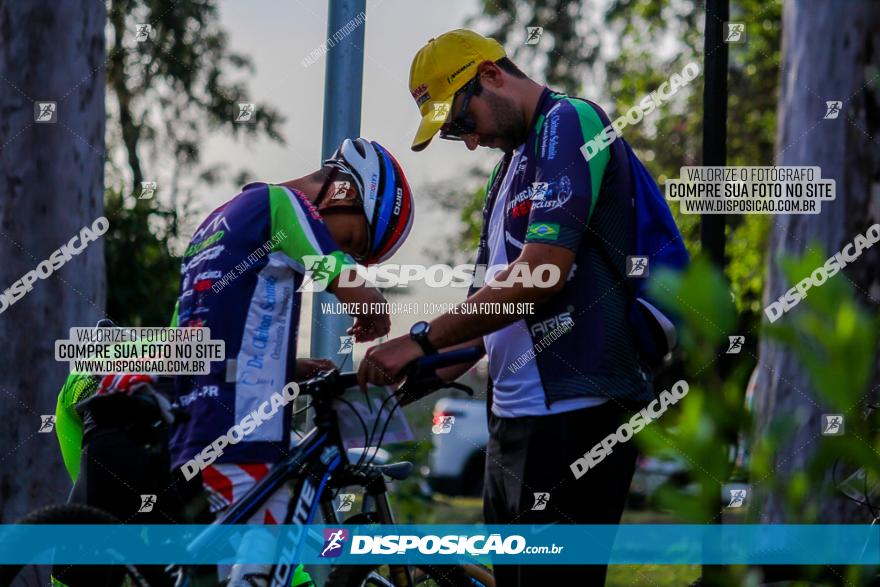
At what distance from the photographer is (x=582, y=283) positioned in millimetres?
3197

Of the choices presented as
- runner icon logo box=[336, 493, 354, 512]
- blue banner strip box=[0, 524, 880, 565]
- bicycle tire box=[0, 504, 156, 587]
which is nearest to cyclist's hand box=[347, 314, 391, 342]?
runner icon logo box=[336, 493, 354, 512]

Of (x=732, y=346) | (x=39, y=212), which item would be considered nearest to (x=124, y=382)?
(x=732, y=346)

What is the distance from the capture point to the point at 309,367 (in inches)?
148

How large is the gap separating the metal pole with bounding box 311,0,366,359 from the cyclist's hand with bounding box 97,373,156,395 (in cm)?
100

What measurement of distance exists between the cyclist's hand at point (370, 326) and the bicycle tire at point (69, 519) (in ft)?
3.07

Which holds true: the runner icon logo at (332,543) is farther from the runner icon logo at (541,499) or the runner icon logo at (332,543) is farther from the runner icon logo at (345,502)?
the runner icon logo at (541,499)

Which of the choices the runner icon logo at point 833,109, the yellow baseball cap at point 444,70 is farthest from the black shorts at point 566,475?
the runner icon logo at point 833,109

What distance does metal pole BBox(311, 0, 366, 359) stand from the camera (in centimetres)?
459

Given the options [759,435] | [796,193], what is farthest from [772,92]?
[759,435]

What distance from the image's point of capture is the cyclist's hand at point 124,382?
351 cm

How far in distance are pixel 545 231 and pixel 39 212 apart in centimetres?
400

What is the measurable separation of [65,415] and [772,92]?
15.3 m

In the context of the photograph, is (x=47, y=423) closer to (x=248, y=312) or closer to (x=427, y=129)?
(x=248, y=312)

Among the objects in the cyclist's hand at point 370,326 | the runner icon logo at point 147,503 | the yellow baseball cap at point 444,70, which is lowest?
the runner icon logo at point 147,503
